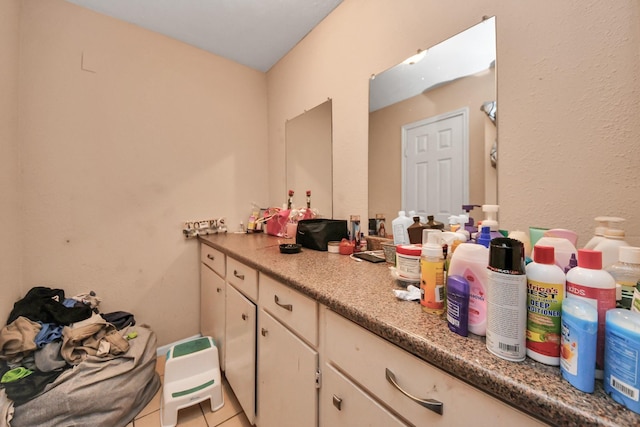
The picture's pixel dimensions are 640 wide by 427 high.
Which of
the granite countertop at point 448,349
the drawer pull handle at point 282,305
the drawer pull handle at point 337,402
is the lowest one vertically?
the drawer pull handle at point 337,402

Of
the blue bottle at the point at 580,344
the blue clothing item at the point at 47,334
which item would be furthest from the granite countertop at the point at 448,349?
the blue clothing item at the point at 47,334

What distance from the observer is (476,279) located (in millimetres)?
497

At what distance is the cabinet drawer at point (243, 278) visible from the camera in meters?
1.13

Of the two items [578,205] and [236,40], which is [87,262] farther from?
[578,205]

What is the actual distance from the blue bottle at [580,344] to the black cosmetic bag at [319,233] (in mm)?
1032

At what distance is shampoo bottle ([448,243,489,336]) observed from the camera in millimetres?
485

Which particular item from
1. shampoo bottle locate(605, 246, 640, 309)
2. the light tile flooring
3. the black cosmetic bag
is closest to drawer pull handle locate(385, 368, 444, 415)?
shampoo bottle locate(605, 246, 640, 309)

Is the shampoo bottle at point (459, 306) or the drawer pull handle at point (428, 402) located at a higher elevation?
the shampoo bottle at point (459, 306)

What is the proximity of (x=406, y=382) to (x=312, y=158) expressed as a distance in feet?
5.14

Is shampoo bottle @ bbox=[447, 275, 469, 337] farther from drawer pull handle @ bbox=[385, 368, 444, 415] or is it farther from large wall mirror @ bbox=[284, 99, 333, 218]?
large wall mirror @ bbox=[284, 99, 333, 218]

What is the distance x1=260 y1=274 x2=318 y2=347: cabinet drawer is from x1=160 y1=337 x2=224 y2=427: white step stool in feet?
2.30

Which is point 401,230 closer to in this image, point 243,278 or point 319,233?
point 319,233

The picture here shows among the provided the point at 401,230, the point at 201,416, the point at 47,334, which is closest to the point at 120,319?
the point at 47,334

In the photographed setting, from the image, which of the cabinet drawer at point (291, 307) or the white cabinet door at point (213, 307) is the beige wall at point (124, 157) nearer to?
the white cabinet door at point (213, 307)
